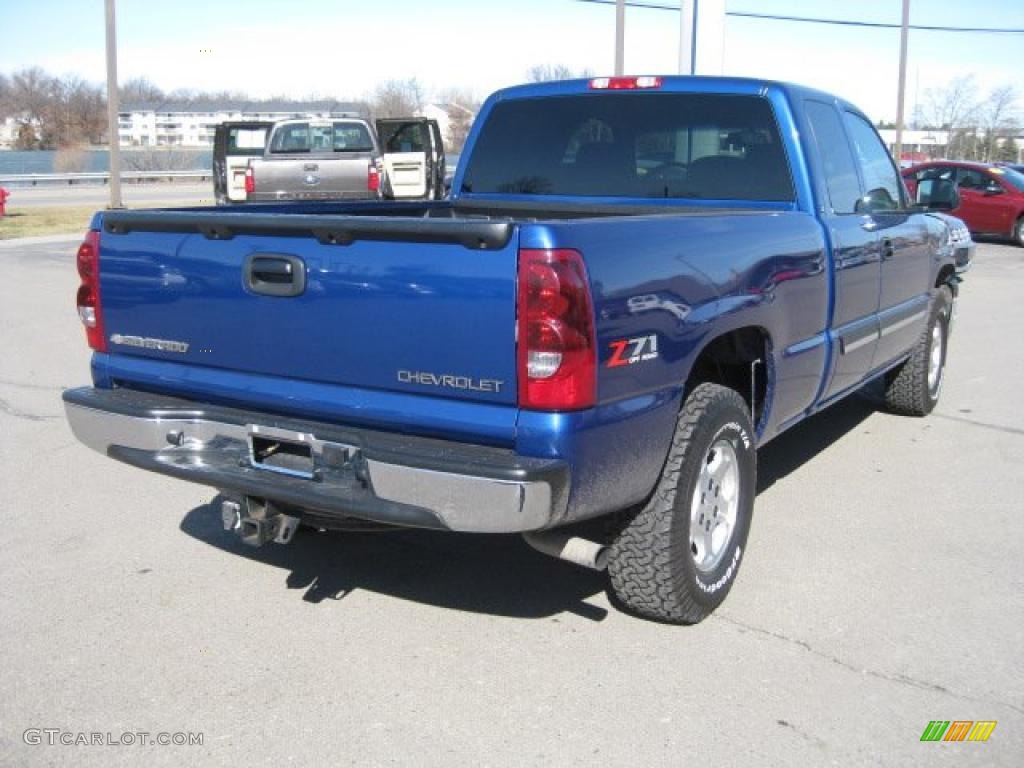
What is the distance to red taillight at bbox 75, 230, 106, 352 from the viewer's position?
414 cm

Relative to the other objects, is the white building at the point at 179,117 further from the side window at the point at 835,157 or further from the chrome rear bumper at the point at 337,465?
the chrome rear bumper at the point at 337,465

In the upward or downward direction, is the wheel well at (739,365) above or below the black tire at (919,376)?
above

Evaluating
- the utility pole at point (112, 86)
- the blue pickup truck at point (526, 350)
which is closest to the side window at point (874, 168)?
the blue pickup truck at point (526, 350)

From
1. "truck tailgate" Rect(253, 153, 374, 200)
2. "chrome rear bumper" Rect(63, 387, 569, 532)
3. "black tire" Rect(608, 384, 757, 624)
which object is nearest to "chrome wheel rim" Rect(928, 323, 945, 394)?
"black tire" Rect(608, 384, 757, 624)

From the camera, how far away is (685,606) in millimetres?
3928

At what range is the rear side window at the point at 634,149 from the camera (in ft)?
16.5

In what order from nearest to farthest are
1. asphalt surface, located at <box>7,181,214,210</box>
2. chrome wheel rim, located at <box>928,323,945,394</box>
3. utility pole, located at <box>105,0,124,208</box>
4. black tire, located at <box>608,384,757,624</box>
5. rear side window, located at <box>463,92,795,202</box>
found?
1. black tire, located at <box>608,384,757,624</box>
2. rear side window, located at <box>463,92,795,202</box>
3. chrome wheel rim, located at <box>928,323,945,394</box>
4. utility pole, located at <box>105,0,124,208</box>
5. asphalt surface, located at <box>7,181,214,210</box>

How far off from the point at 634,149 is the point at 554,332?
8.16 ft

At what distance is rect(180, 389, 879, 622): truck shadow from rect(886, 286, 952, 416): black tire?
3446 millimetres

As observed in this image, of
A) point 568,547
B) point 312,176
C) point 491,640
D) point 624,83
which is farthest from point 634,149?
point 312,176

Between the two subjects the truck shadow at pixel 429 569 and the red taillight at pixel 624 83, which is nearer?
the truck shadow at pixel 429 569

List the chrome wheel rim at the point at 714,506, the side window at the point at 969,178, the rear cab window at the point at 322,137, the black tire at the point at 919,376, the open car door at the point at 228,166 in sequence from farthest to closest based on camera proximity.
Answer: the side window at the point at 969,178
the open car door at the point at 228,166
the rear cab window at the point at 322,137
the black tire at the point at 919,376
the chrome wheel rim at the point at 714,506

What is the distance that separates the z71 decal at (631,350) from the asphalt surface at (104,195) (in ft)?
86.6

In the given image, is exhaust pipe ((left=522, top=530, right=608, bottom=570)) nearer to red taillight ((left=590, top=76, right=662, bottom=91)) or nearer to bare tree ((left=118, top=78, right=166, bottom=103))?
red taillight ((left=590, top=76, right=662, bottom=91))
